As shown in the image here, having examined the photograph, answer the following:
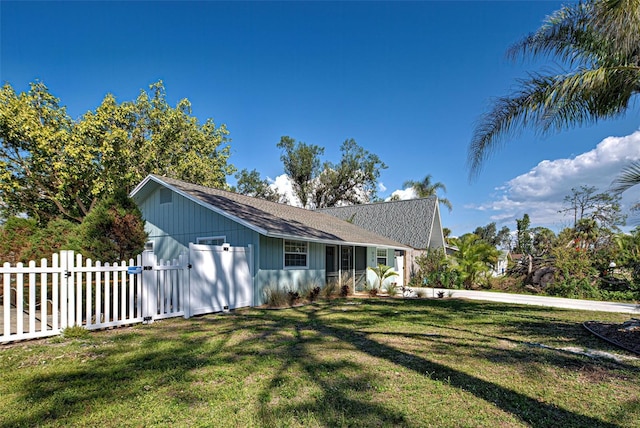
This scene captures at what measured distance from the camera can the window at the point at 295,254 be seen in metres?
12.4

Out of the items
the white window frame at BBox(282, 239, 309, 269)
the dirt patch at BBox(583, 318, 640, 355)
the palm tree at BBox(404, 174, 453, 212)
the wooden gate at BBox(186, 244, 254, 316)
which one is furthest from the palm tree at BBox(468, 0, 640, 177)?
the palm tree at BBox(404, 174, 453, 212)

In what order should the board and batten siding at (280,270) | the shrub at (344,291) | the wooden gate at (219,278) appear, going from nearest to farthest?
1. the wooden gate at (219,278)
2. the board and batten siding at (280,270)
3. the shrub at (344,291)

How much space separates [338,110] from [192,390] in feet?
63.5

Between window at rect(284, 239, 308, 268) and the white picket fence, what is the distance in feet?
13.8

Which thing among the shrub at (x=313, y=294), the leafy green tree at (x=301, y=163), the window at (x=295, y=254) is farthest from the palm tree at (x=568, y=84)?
the leafy green tree at (x=301, y=163)

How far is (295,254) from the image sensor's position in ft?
42.1

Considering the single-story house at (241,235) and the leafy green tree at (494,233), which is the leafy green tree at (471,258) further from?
the leafy green tree at (494,233)

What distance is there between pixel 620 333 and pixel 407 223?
1645cm

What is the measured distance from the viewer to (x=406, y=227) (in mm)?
23125

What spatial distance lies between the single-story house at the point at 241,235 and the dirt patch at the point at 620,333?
8203 millimetres

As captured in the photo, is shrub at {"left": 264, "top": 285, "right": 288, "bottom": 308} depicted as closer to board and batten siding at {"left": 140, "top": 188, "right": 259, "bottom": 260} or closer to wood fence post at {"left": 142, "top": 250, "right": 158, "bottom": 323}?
board and batten siding at {"left": 140, "top": 188, "right": 259, "bottom": 260}

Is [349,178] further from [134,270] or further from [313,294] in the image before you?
[134,270]

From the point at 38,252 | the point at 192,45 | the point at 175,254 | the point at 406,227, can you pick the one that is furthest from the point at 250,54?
the point at 406,227

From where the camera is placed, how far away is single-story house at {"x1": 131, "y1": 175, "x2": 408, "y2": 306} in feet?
36.4
